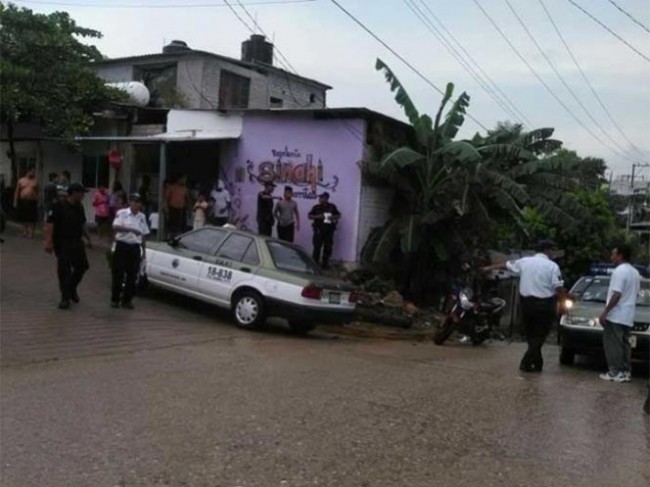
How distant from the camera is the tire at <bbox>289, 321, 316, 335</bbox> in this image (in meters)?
12.5

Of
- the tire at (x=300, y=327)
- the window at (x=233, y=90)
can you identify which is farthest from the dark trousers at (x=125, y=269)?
the window at (x=233, y=90)

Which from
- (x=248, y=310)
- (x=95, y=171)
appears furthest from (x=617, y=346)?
(x=95, y=171)

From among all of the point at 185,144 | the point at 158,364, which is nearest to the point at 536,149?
the point at 185,144

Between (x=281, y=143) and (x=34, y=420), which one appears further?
(x=281, y=143)

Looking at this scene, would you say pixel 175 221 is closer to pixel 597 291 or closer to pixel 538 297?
pixel 597 291

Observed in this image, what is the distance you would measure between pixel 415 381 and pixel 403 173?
29.3ft

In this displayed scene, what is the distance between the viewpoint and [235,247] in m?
12.7

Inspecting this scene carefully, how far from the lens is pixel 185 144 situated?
20.0 meters

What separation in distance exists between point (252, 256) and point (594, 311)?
5370mm

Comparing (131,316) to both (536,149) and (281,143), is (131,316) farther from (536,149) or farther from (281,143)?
(536,149)

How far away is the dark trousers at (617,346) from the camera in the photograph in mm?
9664

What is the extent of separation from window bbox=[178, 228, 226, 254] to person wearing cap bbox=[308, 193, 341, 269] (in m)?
3.78

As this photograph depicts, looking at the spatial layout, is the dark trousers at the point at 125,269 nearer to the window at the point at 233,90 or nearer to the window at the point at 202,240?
the window at the point at 202,240

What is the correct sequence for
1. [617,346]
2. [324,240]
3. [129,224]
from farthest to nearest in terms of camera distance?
[324,240], [129,224], [617,346]
